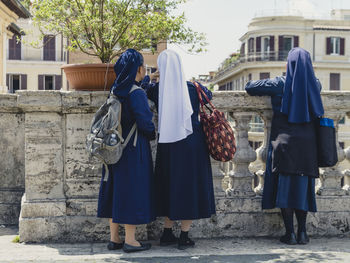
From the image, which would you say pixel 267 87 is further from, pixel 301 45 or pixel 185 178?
pixel 301 45

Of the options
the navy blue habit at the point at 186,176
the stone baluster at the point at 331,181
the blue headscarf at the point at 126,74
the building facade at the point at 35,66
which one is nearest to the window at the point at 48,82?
the building facade at the point at 35,66

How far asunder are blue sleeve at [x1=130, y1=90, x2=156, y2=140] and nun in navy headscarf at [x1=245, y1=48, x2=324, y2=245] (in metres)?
1.16

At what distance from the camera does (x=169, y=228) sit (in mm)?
4773

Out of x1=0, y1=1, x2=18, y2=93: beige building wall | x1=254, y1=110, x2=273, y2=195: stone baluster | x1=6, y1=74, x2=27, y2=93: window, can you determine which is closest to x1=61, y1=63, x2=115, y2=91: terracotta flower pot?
x1=254, y1=110, x2=273, y2=195: stone baluster

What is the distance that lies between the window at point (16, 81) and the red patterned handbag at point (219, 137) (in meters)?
41.7

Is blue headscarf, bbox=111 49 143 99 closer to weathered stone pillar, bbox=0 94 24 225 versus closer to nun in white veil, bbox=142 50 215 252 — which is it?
nun in white veil, bbox=142 50 215 252

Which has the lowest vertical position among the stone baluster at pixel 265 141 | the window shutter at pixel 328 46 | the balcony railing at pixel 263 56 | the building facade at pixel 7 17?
the stone baluster at pixel 265 141

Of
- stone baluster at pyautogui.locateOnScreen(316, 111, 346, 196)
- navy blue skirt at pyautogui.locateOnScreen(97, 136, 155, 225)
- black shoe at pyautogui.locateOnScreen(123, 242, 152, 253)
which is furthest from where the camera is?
stone baluster at pyautogui.locateOnScreen(316, 111, 346, 196)

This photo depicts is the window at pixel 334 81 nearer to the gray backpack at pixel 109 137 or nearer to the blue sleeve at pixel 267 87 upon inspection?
the blue sleeve at pixel 267 87

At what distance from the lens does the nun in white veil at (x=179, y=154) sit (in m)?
4.44

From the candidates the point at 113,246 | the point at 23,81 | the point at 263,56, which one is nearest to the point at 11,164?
the point at 113,246

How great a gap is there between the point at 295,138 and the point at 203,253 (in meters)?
1.30

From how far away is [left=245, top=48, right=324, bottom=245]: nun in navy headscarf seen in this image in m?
4.58

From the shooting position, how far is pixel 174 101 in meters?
4.45
